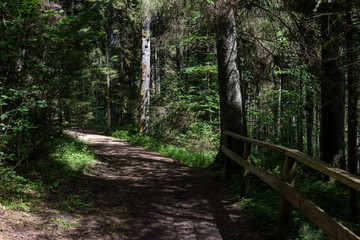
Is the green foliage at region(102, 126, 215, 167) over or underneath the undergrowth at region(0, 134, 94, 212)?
underneath

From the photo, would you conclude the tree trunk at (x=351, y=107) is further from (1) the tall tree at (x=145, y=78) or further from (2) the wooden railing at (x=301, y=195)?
(1) the tall tree at (x=145, y=78)

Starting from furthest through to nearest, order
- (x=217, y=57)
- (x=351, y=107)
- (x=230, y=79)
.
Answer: (x=217, y=57) → (x=230, y=79) → (x=351, y=107)

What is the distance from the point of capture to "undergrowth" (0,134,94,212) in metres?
4.14

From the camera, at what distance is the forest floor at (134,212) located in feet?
12.3

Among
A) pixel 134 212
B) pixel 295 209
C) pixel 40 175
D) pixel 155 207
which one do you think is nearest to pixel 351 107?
pixel 295 209

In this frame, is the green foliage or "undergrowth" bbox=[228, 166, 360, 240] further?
the green foliage

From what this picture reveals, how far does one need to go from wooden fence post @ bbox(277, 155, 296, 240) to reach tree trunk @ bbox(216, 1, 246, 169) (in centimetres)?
343

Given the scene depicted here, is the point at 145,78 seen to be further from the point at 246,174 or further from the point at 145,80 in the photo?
the point at 246,174

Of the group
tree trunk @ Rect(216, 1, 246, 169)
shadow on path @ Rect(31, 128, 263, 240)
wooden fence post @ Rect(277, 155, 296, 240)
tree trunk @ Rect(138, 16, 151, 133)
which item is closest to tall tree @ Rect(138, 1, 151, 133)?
tree trunk @ Rect(138, 16, 151, 133)

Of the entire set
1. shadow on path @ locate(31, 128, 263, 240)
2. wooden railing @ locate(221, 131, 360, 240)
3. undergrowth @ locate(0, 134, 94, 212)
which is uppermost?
wooden railing @ locate(221, 131, 360, 240)

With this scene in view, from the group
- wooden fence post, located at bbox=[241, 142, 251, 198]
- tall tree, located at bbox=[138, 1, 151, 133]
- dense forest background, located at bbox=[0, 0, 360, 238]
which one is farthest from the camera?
tall tree, located at bbox=[138, 1, 151, 133]

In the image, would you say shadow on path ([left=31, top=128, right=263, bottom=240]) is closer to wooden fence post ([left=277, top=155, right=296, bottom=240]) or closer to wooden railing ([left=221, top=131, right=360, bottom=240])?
wooden fence post ([left=277, top=155, right=296, bottom=240])

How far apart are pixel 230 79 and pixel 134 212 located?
437 centimetres

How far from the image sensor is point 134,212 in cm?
478
